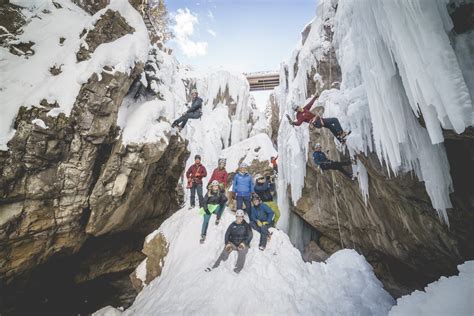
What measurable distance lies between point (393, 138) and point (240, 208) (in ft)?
12.4

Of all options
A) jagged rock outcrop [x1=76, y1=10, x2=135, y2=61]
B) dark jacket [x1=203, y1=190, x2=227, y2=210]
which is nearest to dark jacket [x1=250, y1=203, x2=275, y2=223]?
dark jacket [x1=203, y1=190, x2=227, y2=210]

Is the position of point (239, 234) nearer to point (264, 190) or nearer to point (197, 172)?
point (264, 190)

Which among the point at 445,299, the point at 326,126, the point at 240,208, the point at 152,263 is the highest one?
the point at 326,126

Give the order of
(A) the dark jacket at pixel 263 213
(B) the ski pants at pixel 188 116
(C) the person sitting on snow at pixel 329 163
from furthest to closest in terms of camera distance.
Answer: (B) the ski pants at pixel 188 116
(C) the person sitting on snow at pixel 329 163
(A) the dark jacket at pixel 263 213

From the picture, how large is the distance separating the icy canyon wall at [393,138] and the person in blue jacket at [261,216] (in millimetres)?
2794

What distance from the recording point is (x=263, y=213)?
18.2 feet

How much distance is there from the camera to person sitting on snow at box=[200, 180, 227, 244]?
576cm

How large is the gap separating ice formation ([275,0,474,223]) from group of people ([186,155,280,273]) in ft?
9.17

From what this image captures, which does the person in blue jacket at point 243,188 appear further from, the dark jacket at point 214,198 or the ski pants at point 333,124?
→ the ski pants at point 333,124

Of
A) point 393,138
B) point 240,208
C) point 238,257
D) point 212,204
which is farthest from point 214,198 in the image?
point 393,138

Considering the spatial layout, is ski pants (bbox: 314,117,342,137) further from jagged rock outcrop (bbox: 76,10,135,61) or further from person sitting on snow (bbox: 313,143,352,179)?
jagged rock outcrop (bbox: 76,10,135,61)

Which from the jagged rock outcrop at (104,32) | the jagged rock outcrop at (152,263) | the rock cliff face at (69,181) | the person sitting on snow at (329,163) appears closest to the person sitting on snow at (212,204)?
the jagged rock outcrop at (152,263)

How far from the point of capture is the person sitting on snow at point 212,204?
576 cm

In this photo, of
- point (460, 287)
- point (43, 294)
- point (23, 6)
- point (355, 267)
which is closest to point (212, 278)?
point (355, 267)
